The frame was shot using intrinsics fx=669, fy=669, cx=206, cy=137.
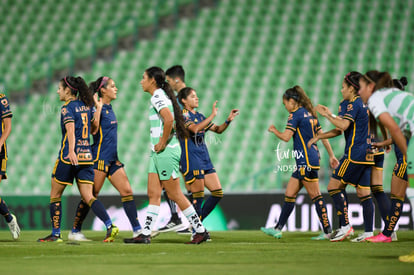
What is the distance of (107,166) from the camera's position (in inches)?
333

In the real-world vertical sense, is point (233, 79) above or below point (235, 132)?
above

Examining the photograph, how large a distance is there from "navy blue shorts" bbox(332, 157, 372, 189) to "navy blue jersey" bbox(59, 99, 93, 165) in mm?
3113

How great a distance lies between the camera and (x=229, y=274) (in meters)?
4.95

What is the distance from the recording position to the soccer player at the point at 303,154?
8.74 meters

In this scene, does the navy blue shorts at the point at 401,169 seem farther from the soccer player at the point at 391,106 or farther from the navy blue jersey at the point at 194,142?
the navy blue jersey at the point at 194,142

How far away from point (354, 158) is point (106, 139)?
313 centimetres

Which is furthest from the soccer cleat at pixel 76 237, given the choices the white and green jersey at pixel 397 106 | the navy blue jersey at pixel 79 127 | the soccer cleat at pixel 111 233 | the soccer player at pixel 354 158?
the white and green jersey at pixel 397 106

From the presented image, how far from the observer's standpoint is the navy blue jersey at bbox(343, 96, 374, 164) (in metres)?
8.25

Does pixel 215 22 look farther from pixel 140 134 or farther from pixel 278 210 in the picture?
pixel 278 210

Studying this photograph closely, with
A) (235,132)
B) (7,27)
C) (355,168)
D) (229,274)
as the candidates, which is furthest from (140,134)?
(229,274)

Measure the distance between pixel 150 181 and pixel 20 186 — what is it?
8124 mm

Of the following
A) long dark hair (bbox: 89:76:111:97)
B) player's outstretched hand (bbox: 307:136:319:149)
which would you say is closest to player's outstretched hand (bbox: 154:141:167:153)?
long dark hair (bbox: 89:76:111:97)

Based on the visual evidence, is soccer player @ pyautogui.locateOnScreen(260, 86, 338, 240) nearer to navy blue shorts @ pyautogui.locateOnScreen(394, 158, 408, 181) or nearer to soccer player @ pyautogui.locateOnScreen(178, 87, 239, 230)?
soccer player @ pyautogui.locateOnScreen(178, 87, 239, 230)

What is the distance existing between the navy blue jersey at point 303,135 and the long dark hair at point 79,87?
260cm
